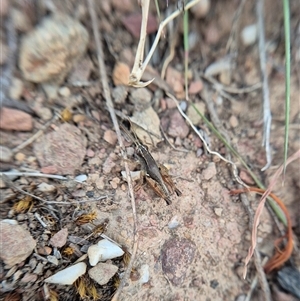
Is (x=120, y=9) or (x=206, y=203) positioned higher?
(x=120, y=9)

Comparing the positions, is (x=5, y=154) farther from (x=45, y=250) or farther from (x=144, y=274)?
(x=144, y=274)

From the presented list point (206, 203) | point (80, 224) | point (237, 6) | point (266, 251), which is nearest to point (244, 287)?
point (266, 251)

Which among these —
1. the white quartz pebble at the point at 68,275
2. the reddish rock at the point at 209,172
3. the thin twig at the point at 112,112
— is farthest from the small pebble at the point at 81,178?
the reddish rock at the point at 209,172

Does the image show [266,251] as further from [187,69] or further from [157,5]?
[157,5]

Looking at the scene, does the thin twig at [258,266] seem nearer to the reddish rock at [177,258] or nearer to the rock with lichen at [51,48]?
the reddish rock at [177,258]

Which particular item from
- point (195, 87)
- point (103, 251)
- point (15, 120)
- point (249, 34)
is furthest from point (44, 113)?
point (249, 34)

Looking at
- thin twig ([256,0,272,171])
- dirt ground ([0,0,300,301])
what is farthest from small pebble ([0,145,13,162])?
thin twig ([256,0,272,171])
